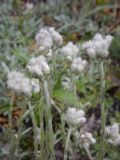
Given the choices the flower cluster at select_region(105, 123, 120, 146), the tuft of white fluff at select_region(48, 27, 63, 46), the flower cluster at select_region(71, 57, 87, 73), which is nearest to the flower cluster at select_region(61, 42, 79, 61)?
the flower cluster at select_region(71, 57, 87, 73)

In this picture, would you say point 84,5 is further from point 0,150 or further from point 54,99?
point 0,150

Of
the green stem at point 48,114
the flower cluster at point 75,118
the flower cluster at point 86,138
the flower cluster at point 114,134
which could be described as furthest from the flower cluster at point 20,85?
the flower cluster at point 86,138

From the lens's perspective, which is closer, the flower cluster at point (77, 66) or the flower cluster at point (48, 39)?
the flower cluster at point (48, 39)

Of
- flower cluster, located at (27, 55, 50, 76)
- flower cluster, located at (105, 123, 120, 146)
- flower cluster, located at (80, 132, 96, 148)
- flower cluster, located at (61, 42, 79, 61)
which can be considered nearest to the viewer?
flower cluster, located at (27, 55, 50, 76)

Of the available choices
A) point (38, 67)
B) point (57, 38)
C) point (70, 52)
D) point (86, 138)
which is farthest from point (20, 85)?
point (86, 138)

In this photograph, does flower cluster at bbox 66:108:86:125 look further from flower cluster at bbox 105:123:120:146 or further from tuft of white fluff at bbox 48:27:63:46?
tuft of white fluff at bbox 48:27:63:46

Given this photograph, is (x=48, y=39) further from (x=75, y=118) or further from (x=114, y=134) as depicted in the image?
(x=114, y=134)

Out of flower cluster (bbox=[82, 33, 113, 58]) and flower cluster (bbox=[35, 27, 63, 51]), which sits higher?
flower cluster (bbox=[35, 27, 63, 51])

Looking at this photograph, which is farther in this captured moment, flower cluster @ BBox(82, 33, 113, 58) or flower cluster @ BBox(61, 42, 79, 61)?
flower cluster @ BBox(61, 42, 79, 61)

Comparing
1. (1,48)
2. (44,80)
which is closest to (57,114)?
(1,48)

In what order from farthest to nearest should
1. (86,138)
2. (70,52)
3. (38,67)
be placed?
(86,138) → (70,52) → (38,67)

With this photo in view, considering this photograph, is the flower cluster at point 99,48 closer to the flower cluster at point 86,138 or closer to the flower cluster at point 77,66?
the flower cluster at point 77,66
